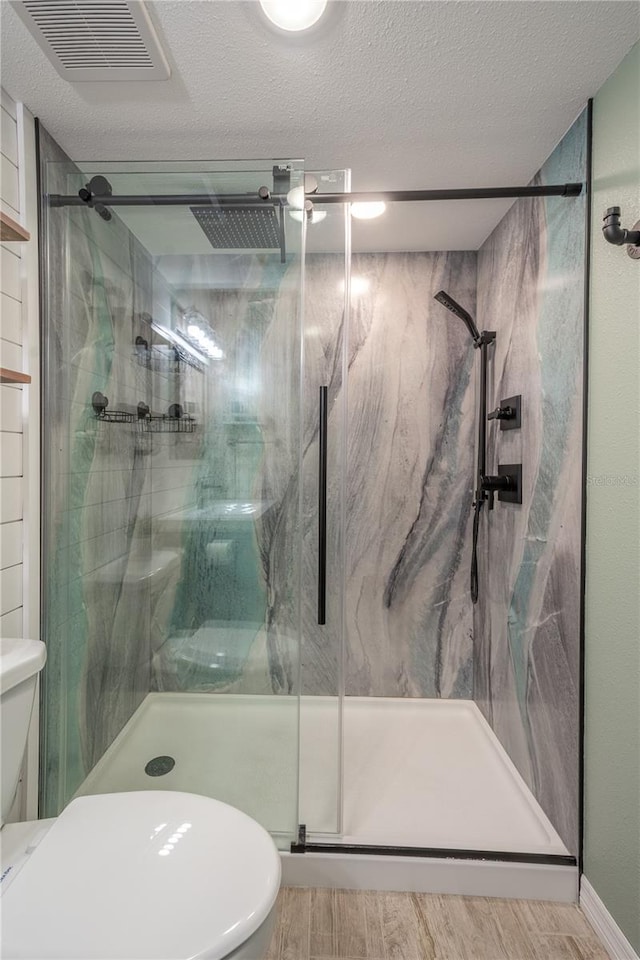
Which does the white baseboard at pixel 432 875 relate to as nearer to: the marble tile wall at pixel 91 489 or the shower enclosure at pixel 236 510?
the shower enclosure at pixel 236 510

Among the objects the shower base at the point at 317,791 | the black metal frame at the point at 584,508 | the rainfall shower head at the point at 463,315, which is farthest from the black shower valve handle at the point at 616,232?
the shower base at the point at 317,791

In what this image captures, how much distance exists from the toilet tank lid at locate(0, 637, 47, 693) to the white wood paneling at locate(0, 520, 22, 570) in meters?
0.29

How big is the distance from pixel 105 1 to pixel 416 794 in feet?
8.35

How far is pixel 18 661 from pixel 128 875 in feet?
1.71

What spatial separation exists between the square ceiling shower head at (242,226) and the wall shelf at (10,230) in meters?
0.52

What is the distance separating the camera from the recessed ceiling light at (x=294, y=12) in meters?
1.09

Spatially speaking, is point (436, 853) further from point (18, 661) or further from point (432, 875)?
point (18, 661)

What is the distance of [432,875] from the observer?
4.89 feet

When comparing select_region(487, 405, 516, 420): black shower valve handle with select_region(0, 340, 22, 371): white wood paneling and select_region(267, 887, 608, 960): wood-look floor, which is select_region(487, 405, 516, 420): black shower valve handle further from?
select_region(0, 340, 22, 371): white wood paneling

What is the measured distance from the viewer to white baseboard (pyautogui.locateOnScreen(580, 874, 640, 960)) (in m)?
1.24

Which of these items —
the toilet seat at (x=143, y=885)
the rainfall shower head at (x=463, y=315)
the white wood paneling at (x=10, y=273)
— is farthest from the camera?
the rainfall shower head at (x=463, y=315)

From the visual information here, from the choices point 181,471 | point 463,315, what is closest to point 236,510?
point 181,471

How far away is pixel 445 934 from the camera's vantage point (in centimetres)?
136

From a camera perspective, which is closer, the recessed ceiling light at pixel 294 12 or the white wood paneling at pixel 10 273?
the recessed ceiling light at pixel 294 12
